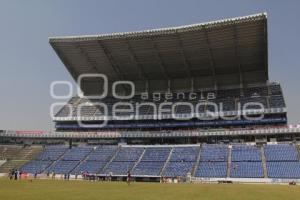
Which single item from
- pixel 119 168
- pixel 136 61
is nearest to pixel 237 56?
pixel 136 61

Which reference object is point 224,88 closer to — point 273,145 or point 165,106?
point 165,106

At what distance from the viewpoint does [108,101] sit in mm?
97062

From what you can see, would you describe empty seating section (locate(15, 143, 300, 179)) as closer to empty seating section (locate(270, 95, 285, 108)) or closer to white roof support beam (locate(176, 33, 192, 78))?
empty seating section (locate(270, 95, 285, 108))

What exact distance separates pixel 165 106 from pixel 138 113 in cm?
663

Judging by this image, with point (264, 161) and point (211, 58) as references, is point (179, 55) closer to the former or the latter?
point (211, 58)

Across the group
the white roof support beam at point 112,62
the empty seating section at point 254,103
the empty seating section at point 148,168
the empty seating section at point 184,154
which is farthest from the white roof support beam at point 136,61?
the empty seating section at point 254,103

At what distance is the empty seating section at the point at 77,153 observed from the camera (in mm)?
83188

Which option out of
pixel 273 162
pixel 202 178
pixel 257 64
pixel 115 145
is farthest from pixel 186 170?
pixel 257 64

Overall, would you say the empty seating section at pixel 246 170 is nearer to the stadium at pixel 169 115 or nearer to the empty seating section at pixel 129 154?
the stadium at pixel 169 115

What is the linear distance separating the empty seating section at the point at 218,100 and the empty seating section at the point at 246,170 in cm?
1750

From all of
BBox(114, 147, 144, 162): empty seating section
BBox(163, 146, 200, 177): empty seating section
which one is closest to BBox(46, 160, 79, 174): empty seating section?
BBox(114, 147, 144, 162): empty seating section

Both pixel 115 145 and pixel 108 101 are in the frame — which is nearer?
pixel 115 145

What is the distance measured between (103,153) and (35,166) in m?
14.4

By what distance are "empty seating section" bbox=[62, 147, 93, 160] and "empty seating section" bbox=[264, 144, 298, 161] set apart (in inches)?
1513
